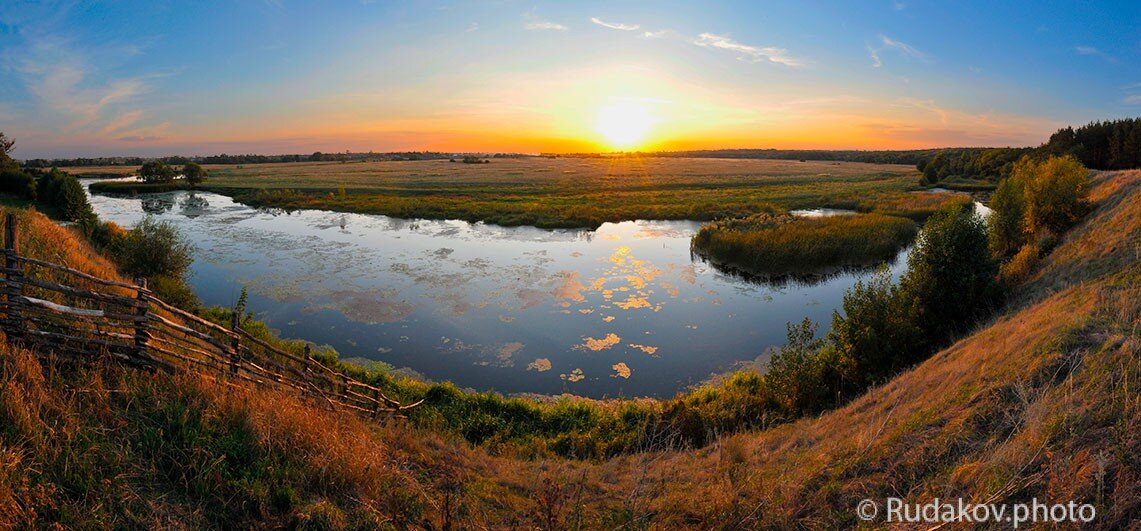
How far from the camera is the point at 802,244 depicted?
27.4 meters

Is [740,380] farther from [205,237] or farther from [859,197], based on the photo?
[859,197]

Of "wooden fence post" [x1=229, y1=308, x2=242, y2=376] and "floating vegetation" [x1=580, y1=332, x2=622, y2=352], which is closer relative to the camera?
"wooden fence post" [x1=229, y1=308, x2=242, y2=376]

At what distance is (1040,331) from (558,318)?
13144 mm

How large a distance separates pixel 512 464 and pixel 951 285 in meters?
→ 12.6

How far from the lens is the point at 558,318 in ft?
60.6

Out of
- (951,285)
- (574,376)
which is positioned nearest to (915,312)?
(951,285)

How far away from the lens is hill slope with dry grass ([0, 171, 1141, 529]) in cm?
415

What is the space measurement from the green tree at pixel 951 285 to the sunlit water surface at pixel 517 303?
14.9 ft

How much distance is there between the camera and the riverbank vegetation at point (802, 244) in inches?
1039

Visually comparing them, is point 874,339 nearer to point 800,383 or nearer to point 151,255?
point 800,383

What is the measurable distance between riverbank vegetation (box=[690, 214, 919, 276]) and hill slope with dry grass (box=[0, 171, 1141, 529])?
61.5ft

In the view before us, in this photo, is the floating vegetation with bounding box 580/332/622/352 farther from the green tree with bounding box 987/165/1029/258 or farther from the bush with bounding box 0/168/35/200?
the bush with bounding box 0/168/35/200

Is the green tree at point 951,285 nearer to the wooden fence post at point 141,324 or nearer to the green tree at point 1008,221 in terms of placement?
the green tree at point 1008,221

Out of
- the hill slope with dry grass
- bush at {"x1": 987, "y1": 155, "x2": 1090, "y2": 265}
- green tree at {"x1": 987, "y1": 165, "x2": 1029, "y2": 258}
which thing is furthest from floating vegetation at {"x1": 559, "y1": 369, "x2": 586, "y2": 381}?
green tree at {"x1": 987, "y1": 165, "x2": 1029, "y2": 258}
